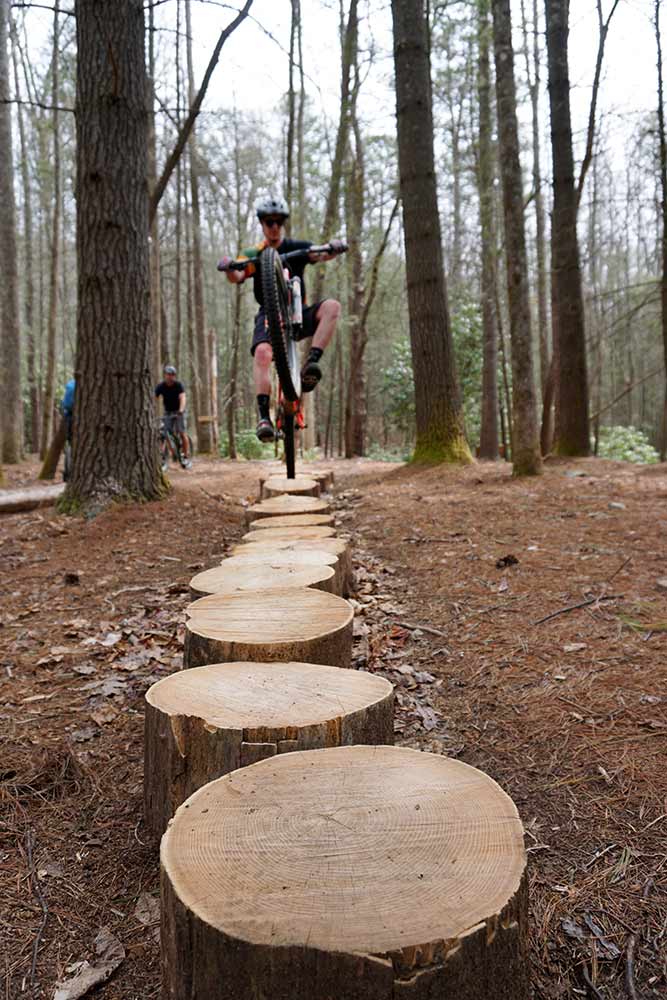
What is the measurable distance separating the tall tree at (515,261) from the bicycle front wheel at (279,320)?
95.8 inches

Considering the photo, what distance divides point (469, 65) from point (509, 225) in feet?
32.7

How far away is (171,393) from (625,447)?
42.1 ft

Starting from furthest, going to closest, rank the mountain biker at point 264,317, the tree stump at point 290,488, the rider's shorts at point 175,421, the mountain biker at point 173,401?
the rider's shorts at point 175,421 < the mountain biker at point 173,401 < the tree stump at point 290,488 < the mountain biker at point 264,317

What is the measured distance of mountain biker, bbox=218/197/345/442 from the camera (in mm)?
4961

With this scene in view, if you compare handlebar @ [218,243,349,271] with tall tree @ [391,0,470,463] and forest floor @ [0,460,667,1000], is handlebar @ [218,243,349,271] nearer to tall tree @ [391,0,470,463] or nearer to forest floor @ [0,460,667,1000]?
forest floor @ [0,460,667,1000]

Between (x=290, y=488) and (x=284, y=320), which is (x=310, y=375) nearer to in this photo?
(x=284, y=320)

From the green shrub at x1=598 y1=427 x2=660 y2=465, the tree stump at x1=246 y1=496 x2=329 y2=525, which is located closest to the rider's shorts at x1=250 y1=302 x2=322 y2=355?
the tree stump at x1=246 y1=496 x2=329 y2=525

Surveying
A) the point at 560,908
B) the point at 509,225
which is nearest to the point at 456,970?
the point at 560,908

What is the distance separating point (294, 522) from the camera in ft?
13.7

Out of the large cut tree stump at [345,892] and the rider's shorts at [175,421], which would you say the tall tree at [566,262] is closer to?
the rider's shorts at [175,421]

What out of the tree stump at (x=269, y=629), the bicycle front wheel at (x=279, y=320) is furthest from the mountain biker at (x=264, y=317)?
the tree stump at (x=269, y=629)

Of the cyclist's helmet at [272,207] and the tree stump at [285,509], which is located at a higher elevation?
the cyclist's helmet at [272,207]

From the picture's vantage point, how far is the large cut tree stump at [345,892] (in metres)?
0.93

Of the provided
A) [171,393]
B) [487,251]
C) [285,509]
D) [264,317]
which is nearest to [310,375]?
[264,317]
